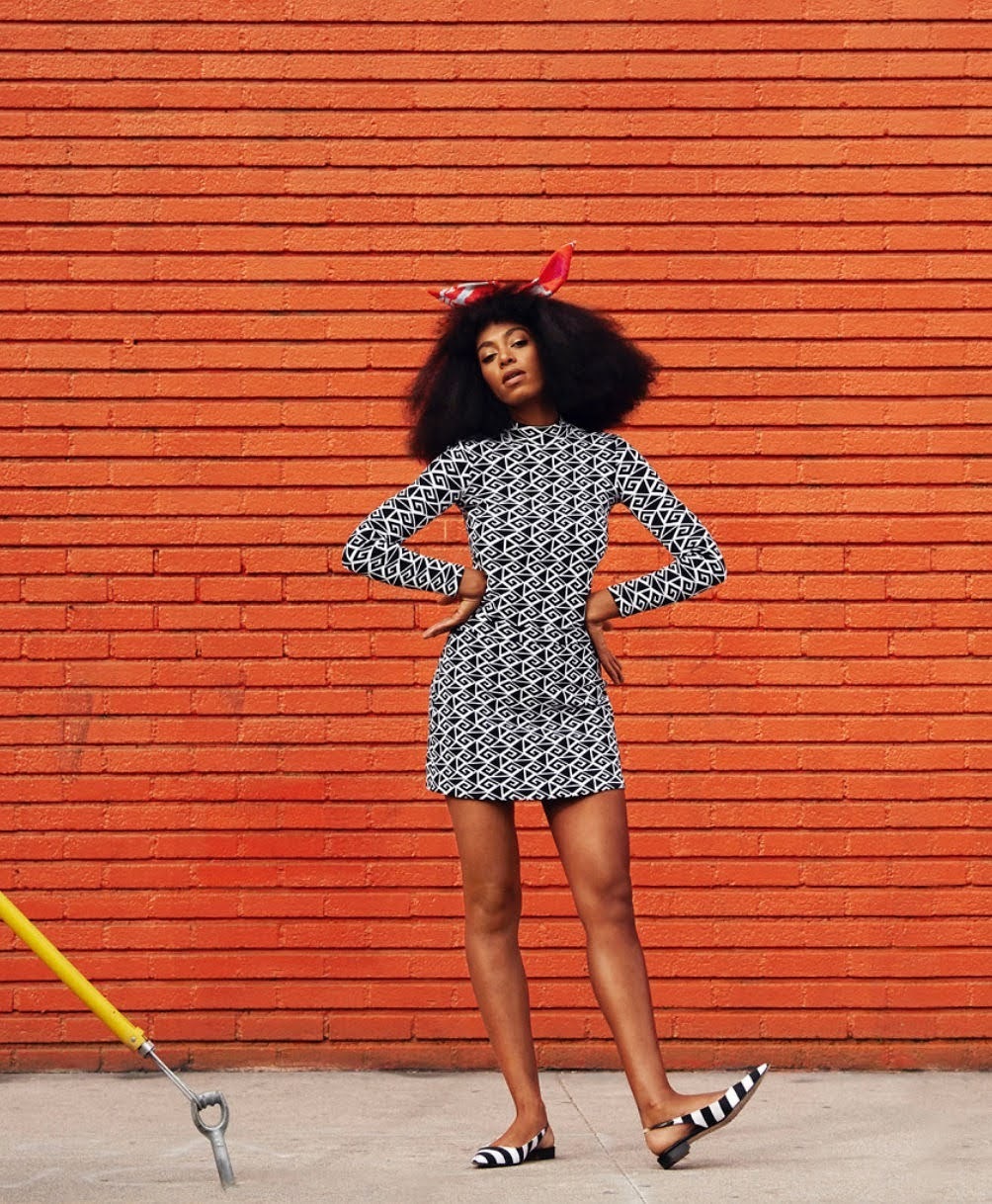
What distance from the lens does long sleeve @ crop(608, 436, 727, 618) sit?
4.32 metres

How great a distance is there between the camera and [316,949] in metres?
5.60

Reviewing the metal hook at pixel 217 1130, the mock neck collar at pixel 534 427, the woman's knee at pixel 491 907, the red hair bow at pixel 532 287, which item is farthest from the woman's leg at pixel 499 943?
the red hair bow at pixel 532 287

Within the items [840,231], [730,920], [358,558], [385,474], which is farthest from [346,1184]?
[840,231]

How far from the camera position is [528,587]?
4289mm

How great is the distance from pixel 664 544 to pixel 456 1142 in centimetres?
156

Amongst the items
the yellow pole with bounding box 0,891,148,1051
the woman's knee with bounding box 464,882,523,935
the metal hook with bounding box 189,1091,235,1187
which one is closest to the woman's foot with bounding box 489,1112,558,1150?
the woman's knee with bounding box 464,882,523,935

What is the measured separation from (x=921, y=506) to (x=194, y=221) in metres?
2.28

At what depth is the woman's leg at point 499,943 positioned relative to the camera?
430cm

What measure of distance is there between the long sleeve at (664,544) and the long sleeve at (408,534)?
38cm

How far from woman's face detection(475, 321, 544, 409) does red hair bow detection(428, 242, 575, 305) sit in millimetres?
105

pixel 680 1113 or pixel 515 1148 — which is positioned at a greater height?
pixel 680 1113

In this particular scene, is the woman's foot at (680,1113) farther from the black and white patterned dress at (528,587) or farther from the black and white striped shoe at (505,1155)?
A: the black and white patterned dress at (528,587)

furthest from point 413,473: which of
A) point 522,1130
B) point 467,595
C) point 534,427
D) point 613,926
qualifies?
point 522,1130

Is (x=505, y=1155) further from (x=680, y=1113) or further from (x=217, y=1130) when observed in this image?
(x=217, y=1130)
